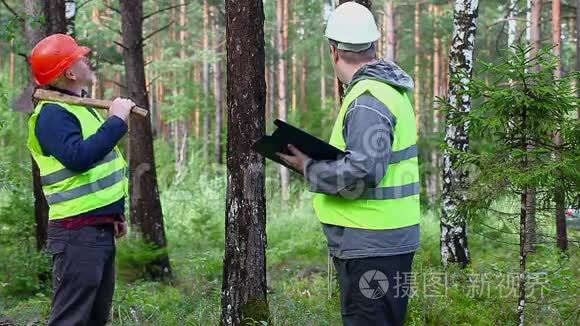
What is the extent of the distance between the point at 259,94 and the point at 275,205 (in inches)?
565

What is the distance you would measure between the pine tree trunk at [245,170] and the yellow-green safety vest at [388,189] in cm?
214

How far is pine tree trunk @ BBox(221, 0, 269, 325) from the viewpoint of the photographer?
5.61m

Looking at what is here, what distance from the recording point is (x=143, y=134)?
11.1 meters

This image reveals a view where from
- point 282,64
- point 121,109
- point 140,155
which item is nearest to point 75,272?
point 121,109

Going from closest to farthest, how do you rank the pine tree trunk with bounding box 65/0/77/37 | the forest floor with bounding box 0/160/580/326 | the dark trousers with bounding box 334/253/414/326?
the dark trousers with bounding box 334/253/414/326, the forest floor with bounding box 0/160/580/326, the pine tree trunk with bounding box 65/0/77/37

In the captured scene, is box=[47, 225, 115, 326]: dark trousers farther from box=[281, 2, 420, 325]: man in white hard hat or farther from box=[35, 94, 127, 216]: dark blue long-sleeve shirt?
box=[281, 2, 420, 325]: man in white hard hat

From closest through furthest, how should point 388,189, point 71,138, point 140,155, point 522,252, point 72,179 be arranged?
point 388,189 < point 71,138 < point 72,179 < point 522,252 < point 140,155

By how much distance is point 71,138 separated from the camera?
392cm

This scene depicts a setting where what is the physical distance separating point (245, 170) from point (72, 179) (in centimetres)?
186

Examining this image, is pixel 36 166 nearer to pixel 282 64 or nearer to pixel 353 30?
pixel 353 30

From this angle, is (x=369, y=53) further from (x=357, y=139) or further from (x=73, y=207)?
(x=73, y=207)

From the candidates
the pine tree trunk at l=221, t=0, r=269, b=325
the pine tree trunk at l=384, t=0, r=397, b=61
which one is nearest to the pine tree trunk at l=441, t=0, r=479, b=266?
the pine tree trunk at l=221, t=0, r=269, b=325

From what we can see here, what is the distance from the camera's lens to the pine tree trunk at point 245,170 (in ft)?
18.4

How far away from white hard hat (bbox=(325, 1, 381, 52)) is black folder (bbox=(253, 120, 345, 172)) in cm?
53
